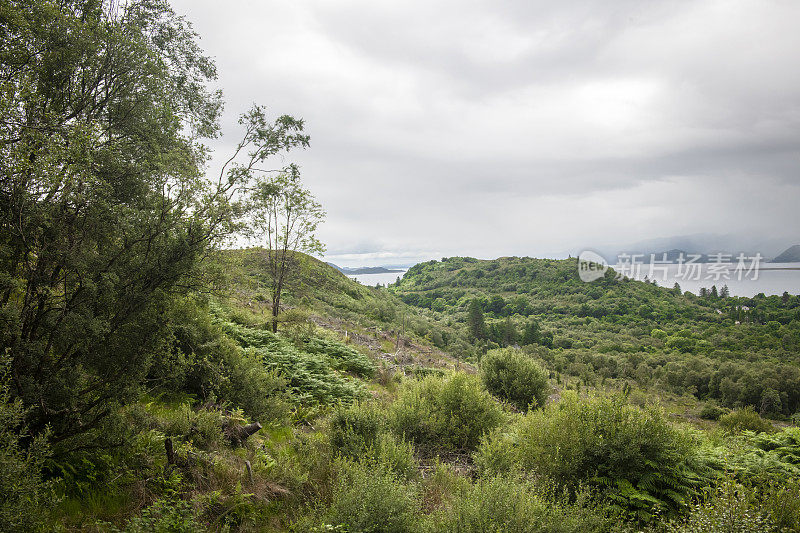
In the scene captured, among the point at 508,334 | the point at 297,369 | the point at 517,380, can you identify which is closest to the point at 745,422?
the point at 517,380

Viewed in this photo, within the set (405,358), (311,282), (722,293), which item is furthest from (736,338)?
(311,282)

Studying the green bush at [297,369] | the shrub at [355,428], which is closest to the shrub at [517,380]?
the green bush at [297,369]

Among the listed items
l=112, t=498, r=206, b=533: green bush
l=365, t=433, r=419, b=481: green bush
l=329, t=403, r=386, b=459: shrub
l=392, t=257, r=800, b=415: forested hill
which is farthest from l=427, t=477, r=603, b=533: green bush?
l=392, t=257, r=800, b=415: forested hill

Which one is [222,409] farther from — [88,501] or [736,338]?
[736,338]

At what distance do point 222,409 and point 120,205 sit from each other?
14.1ft

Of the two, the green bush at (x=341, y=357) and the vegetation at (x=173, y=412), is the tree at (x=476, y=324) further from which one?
the vegetation at (x=173, y=412)

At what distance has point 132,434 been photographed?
4836mm

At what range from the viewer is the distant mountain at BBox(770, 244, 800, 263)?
74.0 meters

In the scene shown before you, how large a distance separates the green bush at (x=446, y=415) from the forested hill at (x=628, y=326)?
153 ft

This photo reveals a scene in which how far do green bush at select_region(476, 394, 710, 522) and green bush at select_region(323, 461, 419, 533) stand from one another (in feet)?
6.12

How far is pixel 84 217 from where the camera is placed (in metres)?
4.51

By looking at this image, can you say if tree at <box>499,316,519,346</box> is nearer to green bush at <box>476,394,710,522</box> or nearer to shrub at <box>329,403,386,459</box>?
green bush at <box>476,394,710,522</box>

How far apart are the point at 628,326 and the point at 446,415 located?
362 ft

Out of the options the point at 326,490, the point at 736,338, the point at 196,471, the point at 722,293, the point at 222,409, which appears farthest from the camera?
the point at 722,293
